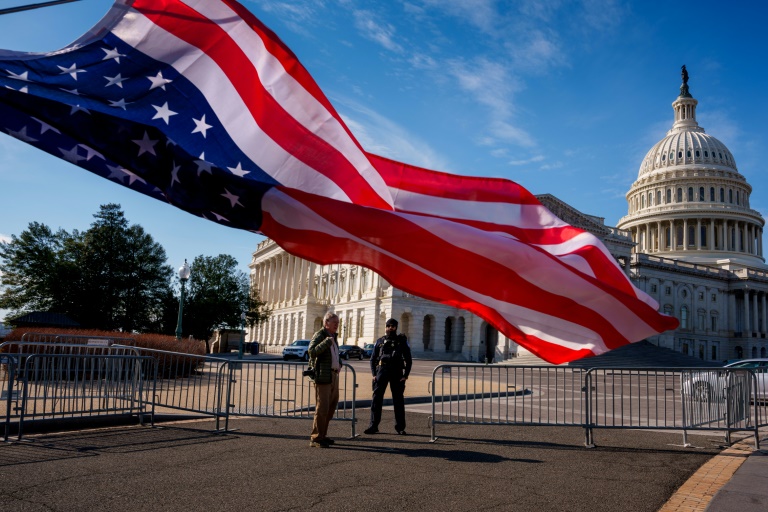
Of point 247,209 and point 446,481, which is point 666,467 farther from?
point 247,209

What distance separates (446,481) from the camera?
7016 millimetres

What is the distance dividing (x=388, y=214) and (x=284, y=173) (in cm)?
156

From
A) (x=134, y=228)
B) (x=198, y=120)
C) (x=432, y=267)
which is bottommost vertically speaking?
(x=432, y=267)

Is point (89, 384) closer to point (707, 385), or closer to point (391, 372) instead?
point (391, 372)

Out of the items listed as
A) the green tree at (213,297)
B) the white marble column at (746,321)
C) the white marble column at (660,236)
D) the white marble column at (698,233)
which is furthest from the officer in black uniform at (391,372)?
the white marble column at (698,233)

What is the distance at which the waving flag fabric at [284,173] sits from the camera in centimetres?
684

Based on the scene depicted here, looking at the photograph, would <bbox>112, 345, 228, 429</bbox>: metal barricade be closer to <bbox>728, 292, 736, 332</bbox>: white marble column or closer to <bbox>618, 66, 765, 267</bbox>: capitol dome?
<bbox>728, 292, 736, 332</bbox>: white marble column

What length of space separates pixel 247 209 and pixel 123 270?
46.8m

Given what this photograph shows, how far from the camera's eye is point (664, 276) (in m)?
92.1

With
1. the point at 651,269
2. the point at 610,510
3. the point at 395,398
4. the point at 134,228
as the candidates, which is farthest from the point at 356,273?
the point at 610,510

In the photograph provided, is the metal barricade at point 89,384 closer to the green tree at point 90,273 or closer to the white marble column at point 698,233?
the green tree at point 90,273

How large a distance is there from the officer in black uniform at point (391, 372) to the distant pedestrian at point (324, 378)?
1.53 meters

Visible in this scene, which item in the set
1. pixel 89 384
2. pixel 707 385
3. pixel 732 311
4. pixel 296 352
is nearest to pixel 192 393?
pixel 89 384

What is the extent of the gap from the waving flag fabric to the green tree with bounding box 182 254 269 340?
5429cm
